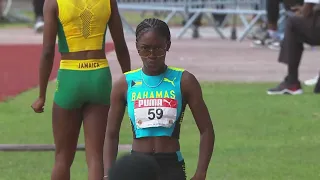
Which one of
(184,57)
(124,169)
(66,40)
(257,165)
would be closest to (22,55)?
(184,57)

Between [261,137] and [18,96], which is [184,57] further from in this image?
[261,137]

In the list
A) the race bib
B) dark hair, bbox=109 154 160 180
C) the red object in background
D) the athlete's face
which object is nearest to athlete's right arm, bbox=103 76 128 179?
the race bib

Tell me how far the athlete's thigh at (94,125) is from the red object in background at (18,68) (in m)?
6.72

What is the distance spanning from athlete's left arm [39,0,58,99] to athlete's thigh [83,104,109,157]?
0.36 metres

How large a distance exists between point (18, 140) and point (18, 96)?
3651mm

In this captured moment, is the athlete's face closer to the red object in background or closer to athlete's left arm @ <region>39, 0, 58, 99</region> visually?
athlete's left arm @ <region>39, 0, 58, 99</region>

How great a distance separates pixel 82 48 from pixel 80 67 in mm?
133

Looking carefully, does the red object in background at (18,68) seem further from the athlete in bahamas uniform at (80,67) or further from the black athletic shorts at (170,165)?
the black athletic shorts at (170,165)

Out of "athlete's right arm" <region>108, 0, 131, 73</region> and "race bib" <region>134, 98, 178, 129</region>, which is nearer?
"race bib" <region>134, 98, 178, 129</region>

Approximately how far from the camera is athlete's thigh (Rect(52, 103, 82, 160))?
662 cm

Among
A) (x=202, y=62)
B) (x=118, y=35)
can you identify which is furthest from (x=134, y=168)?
(x=202, y=62)

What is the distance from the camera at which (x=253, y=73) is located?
16.8m

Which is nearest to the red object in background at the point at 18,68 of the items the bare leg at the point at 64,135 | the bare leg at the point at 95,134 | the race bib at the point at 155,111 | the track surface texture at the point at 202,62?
the track surface texture at the point at 202,62

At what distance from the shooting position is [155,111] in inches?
→ 202
